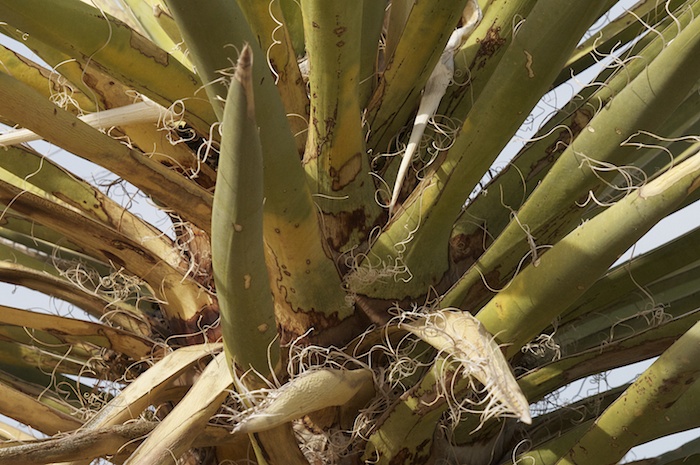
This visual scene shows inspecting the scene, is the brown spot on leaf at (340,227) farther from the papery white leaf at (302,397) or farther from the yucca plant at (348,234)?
the papery white leaf at (302,397)

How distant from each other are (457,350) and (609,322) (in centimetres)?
48

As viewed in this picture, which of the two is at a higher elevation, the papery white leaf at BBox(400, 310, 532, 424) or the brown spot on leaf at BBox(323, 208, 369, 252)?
the brown spot on leaf at BBox(323, 208, 369, 252)

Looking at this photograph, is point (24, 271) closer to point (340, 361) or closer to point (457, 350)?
point (340, 361)

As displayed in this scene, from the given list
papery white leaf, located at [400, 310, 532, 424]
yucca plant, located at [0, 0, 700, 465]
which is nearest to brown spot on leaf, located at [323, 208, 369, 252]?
yucca plant, located at [0, 0, 700, 465]

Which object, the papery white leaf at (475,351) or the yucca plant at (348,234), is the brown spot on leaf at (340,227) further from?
the papery white leaf at (475,351)

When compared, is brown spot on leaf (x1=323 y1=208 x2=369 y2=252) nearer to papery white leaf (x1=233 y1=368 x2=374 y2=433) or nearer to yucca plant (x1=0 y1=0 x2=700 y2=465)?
yucca plant (x1=0 y1=0 x2=700 y2=465)

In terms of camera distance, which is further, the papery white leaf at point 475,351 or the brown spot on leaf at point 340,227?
the brown spot on leaf at point 340,227

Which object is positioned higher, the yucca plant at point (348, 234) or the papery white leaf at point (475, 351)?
the yucca plant at point (348, 234)

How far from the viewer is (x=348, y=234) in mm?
981

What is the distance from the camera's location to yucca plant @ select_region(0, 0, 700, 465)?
717 millimetres

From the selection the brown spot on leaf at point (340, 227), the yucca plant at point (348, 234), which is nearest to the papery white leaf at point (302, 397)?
the yucca plant at point (348, 234)

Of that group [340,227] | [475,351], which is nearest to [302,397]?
[475,351]

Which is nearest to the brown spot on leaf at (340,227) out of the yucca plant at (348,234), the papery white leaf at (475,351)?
the yucca plant at (348,234)

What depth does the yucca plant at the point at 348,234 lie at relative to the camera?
72 centimetres
